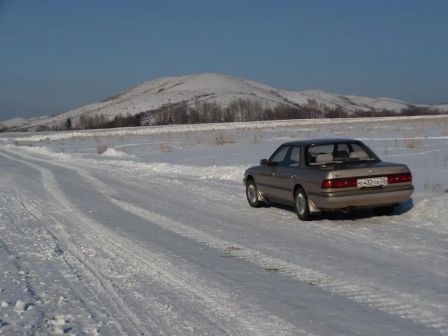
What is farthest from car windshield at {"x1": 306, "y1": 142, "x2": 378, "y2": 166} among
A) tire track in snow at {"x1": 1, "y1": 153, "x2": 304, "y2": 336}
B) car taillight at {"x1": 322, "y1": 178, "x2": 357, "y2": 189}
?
tire track in snow at {"x1": 1, "y1": 153, "x2": 304, "y2": 336}

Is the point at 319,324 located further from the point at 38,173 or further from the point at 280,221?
the point at 38,173

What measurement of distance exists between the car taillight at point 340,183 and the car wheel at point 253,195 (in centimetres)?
292

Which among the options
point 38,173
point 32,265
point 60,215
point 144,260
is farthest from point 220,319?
point 38,173

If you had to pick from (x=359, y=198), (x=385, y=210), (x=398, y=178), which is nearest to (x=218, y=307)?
(x=359, y=198)

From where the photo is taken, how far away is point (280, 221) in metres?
10.9

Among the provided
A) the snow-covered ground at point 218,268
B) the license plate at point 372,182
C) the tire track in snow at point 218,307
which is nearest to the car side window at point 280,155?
the snow-covered ground at point 218,268

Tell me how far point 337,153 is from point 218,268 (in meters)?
4.62

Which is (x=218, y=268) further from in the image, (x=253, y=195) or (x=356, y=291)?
(x=253, y=195)

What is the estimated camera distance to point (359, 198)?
10.0m

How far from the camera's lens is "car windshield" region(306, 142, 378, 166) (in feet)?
35.8

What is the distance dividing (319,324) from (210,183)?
12.5 meters

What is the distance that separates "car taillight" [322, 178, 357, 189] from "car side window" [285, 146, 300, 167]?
56.8 inches

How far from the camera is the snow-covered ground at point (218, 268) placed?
5270 mm

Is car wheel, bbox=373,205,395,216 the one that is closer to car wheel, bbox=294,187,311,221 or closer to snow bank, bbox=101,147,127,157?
car wheel, bbox=294,187,311,221
